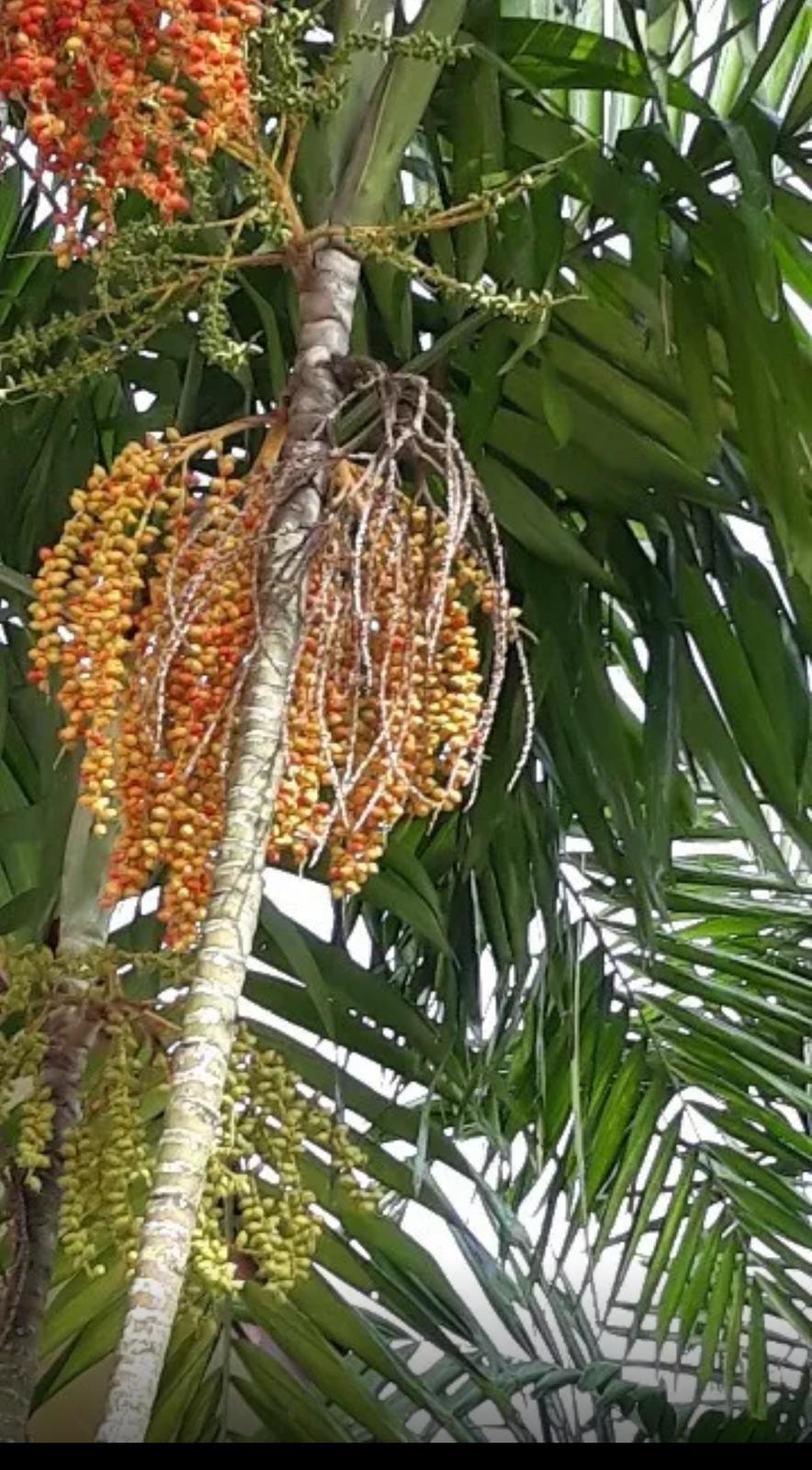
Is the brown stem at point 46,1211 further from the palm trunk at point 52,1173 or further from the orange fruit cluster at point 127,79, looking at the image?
the orange fruit cluster at point 127,79

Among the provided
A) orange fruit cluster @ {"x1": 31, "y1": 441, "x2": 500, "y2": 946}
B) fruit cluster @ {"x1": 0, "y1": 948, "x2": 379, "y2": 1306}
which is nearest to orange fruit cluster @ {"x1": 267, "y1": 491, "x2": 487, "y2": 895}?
orange fruit cluster @ {"x1": 31, "y1": 441, "x2": 500, "y2": 946}

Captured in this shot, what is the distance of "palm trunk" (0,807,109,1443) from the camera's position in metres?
0.71

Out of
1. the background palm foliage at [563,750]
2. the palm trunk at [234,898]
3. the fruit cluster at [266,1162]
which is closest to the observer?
the palm trunk at [234,898]

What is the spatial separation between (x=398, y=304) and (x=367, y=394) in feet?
0.47

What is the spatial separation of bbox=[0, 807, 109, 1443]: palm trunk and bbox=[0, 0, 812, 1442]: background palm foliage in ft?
0.10

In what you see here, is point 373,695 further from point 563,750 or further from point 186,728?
point 563,750

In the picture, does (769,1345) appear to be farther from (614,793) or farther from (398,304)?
(398,304)

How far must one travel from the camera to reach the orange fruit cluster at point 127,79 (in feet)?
1.98

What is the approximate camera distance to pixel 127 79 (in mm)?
618

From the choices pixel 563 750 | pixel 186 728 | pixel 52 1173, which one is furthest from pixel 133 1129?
pixel 563 750

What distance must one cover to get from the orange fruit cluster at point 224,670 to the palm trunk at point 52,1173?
12cm

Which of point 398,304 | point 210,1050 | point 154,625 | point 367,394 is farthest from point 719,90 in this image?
point 210,1050

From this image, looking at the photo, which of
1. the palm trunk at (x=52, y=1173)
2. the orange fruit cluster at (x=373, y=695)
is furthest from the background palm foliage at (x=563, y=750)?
the orange fruit cluster at (x=373, y=695)

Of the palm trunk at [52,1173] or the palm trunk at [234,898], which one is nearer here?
the palm trunk at [234,898]
